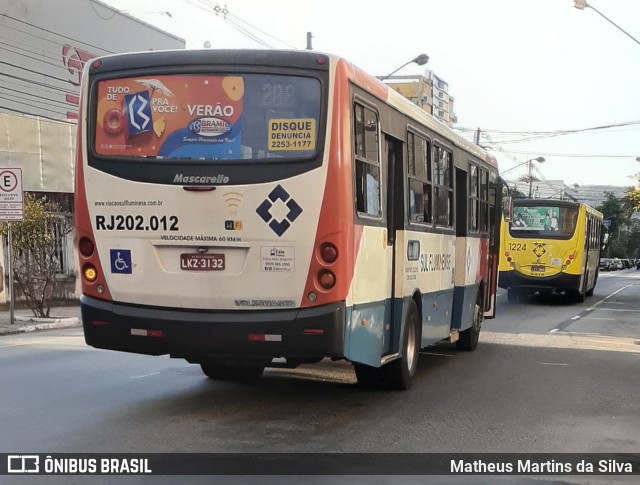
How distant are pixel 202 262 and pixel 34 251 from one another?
41.5ft

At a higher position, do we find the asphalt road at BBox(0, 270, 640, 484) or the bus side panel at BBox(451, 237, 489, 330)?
the bus side panel at BBox(451, 237, 489, 330)

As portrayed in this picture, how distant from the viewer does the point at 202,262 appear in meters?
6.73

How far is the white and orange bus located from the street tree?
11.2 metres

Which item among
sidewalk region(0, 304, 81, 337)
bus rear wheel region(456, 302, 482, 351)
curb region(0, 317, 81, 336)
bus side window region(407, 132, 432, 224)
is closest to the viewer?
bus side window region(407, 132, 432, 224)

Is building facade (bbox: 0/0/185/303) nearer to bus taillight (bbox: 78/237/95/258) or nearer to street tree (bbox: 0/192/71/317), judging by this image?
street tree (bbox: 0/192/71/317)

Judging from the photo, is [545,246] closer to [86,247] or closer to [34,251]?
[34,251]

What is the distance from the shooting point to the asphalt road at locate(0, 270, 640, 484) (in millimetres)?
6324

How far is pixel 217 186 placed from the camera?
6656 mm

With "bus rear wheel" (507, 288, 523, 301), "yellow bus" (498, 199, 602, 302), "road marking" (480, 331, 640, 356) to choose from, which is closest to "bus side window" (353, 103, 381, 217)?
"road marking" (480, 331, 640, 356)

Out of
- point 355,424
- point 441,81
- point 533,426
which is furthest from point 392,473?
point 441,81

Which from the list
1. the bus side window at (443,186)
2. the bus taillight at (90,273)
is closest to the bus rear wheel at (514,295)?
the bus side window at (443,186)

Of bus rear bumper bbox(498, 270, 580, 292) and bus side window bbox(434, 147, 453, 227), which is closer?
bus side window bbox(434, 147, 453, 227)

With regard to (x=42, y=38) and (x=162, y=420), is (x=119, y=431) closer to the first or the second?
(x=162, y=420)

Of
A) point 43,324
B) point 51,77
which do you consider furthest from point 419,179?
point 51,77
